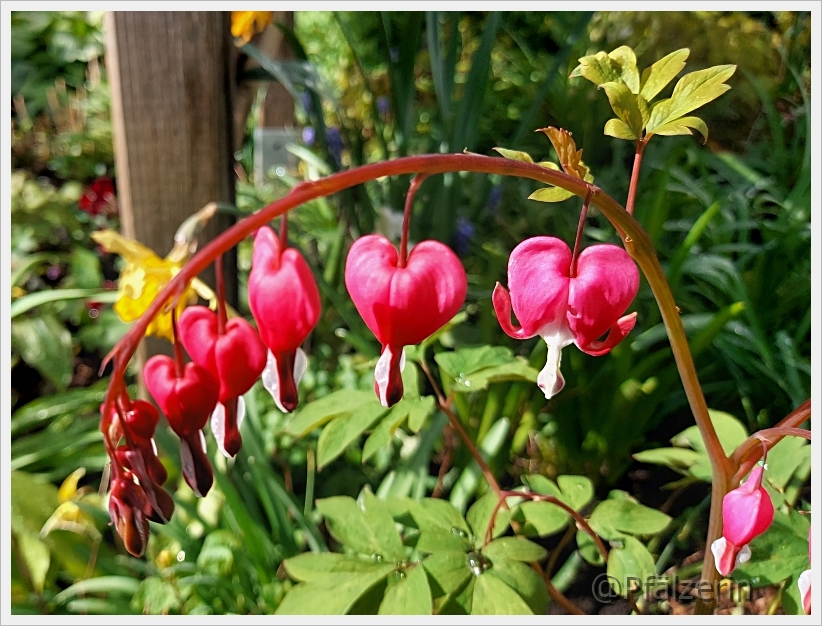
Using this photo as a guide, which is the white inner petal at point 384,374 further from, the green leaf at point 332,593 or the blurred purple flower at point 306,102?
the blurred purple flower at point 306,102

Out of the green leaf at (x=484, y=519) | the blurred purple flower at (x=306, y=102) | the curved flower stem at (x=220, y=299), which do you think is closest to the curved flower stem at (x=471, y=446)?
the green leaf at (x=484, y=519)

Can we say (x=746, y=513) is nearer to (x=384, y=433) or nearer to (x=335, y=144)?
(x=384, y=433)

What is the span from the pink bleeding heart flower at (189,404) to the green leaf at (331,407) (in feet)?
0.81

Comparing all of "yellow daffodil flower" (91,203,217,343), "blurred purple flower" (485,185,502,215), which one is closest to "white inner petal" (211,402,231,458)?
"yellow daffodil flower" (91,203,217,343)

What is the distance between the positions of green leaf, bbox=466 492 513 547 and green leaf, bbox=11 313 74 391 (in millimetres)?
1199

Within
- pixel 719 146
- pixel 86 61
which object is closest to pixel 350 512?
pixel 719 146

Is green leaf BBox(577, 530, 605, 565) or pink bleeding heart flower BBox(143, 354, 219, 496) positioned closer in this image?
pink bleeding heart flower BBox(143, 354, 219, 496)

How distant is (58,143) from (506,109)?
5.67 ft

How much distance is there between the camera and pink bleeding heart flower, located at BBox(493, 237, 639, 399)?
1.27 ft

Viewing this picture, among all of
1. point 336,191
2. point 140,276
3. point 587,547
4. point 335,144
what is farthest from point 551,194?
point 335,144

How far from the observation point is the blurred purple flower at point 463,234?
136 cm

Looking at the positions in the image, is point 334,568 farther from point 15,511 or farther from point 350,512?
point 15,511

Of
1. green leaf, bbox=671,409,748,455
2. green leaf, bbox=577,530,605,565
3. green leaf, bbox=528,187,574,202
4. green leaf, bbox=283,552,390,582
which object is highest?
green leaf, bbox=528,187,574,202

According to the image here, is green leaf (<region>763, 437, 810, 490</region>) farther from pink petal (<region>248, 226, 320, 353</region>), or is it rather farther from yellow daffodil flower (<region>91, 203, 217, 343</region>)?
yellow daffodil flower (<region>91, 203, 217, 343</region>)
